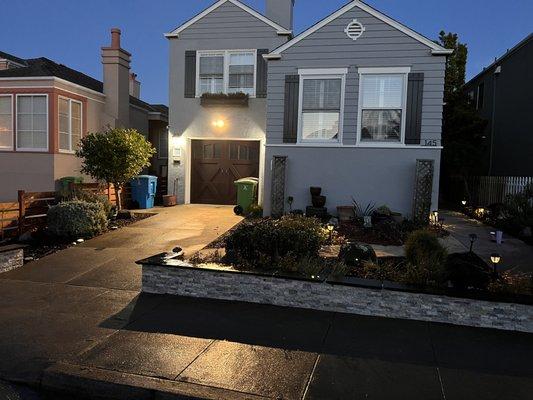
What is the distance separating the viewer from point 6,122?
579 inches

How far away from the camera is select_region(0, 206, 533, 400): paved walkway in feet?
11.8

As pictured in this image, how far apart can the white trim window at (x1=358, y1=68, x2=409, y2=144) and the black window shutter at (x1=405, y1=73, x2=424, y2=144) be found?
10 centimetres

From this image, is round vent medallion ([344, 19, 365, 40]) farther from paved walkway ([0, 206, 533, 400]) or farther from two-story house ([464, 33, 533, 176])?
two-story house ([464, 33, 533, 176])

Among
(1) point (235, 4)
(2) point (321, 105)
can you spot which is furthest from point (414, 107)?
(1) point (235, 4)

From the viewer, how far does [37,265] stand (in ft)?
24.2

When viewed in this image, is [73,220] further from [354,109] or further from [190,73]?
[190,73]

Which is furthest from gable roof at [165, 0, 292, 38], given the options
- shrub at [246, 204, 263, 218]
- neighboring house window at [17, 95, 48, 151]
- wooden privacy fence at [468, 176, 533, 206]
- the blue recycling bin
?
wooden privacy fence at [468, 176, 533, 206]

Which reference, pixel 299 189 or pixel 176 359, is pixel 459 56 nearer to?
pixel 299 189

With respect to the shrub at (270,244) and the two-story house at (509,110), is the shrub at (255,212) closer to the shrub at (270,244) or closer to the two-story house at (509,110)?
the shrub at (270,244)

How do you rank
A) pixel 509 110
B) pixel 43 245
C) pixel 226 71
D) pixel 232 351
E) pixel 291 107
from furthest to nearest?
pixel 509 110, pixel 226 71, pixel 291 107, pixel 43 245, pixel 232 351

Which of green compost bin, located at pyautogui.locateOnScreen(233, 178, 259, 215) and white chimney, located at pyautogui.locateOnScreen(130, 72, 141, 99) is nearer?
green compost bin, located at pyautogui.locateOnScreen(233, 178, 259, 215)

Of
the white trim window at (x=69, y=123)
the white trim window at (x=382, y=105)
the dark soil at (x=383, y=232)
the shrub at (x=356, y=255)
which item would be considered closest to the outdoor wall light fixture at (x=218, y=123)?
the white trim window at (x=69, y=123)

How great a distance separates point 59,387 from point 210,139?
12.0 meters

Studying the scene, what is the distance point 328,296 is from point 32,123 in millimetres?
12880
